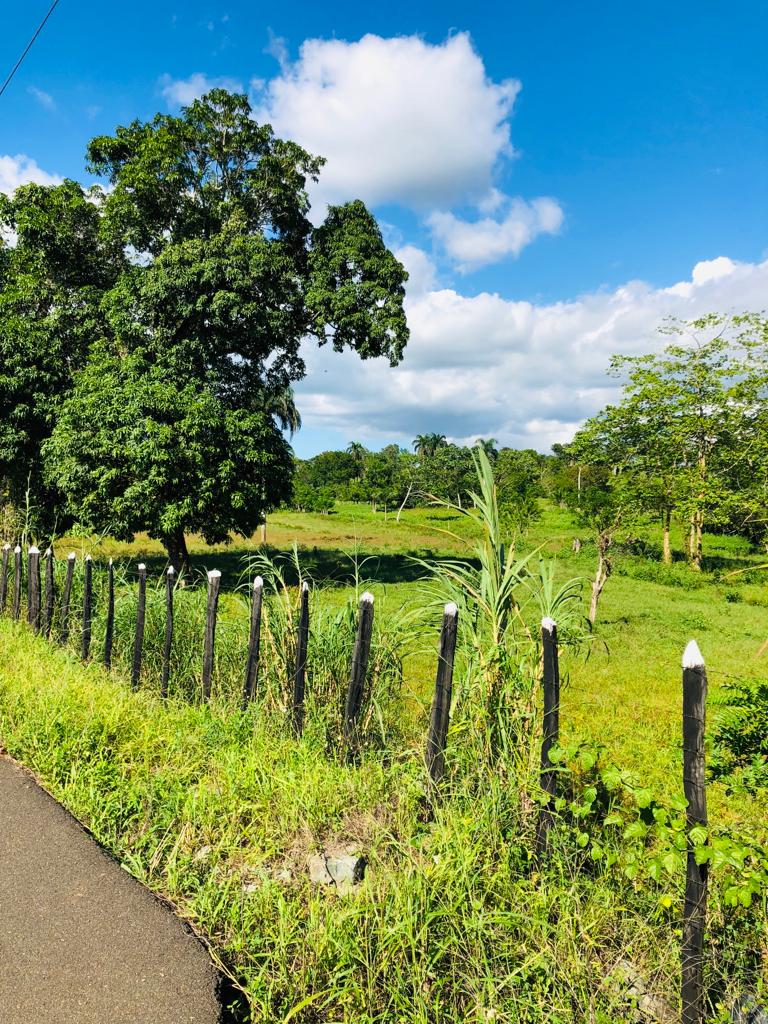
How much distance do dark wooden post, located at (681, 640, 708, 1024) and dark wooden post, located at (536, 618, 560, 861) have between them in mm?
699

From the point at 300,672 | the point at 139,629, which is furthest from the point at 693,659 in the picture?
the point at 139,629

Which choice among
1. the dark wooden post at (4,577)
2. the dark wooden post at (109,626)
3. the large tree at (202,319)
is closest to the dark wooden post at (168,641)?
the dark wooden post at (109,626)

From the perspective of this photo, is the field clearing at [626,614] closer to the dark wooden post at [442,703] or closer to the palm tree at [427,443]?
the dark wooden post at [442,703]

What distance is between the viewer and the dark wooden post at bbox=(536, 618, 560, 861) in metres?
3.00

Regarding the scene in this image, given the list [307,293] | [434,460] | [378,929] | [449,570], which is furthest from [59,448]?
[434,460]

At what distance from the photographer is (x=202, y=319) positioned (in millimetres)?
15062

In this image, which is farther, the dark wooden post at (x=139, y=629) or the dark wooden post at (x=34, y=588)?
the dark wooden post at (x=34, y=588)

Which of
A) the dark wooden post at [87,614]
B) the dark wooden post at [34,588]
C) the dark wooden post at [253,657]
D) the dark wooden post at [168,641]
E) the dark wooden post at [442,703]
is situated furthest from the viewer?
the dark wooden post at [34,588]

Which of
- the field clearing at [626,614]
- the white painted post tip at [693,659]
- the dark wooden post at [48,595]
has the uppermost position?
the white painted post tip at [693,659]

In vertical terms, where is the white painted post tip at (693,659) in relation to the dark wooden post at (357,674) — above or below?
above

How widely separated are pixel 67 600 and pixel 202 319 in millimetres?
9842

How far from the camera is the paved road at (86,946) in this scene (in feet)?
7.53

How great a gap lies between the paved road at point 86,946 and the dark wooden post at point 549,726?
156 cm

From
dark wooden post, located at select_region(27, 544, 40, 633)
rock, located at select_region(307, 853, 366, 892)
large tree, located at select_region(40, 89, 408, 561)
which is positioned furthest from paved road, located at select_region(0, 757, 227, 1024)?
large tree, located at select_region(40, 89, 408, 561)
